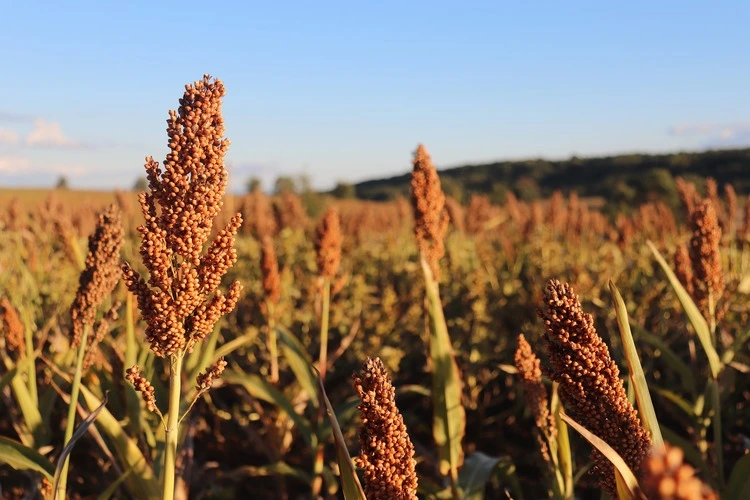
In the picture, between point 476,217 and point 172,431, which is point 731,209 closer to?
point 476,217

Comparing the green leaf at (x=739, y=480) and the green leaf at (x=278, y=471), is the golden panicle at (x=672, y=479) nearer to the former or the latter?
the green leaf at (x=739, y=480)

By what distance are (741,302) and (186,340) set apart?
4.18 metres

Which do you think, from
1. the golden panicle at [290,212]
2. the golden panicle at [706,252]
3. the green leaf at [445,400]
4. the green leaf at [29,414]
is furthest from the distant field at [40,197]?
the golden panicle at [706,252]

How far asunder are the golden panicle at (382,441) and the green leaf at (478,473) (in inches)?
46.9

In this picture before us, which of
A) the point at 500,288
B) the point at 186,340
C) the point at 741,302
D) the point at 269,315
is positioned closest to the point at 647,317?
the point at 741,302

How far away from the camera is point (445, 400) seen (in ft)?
8.14

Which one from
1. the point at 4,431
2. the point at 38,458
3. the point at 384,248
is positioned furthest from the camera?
the point at 384,248

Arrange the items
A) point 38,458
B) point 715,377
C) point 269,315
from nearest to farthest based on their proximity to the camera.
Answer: point 38,458 < point 715,377 < point 269,315

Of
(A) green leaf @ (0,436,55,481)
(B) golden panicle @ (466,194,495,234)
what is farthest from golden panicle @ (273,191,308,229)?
(A) green leaf @ (0,436,55,481)

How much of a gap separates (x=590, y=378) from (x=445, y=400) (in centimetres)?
118

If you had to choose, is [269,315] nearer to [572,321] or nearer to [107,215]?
[107,215]

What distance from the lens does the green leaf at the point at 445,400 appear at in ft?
7.95

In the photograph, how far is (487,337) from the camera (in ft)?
15.6

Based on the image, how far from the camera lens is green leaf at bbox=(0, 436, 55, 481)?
6.83 feet
